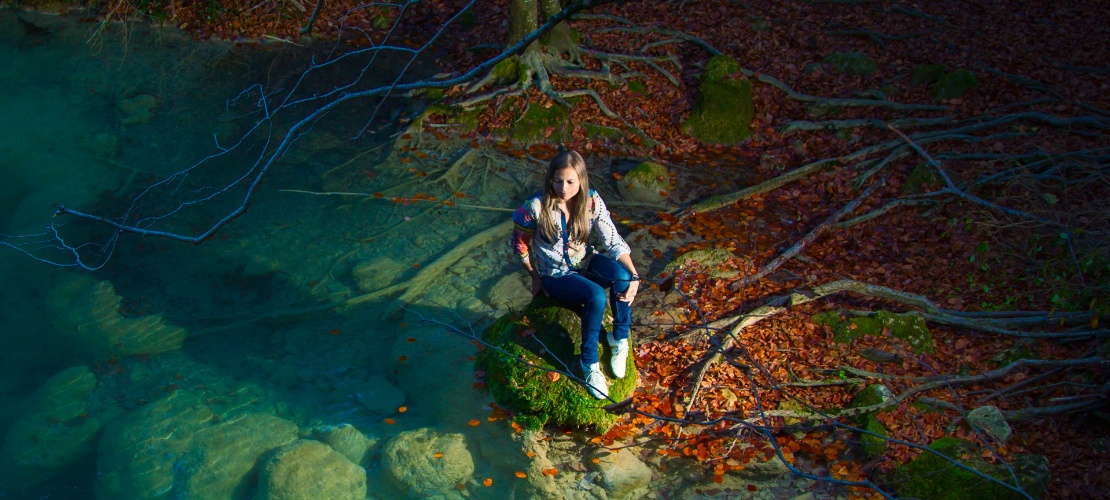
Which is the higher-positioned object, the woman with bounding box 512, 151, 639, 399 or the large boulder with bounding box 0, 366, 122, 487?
the woman with bounding box 512, 151, 639, 399

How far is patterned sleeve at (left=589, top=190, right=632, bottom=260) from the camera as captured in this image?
4.62 m

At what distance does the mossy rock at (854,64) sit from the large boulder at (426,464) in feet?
26.0

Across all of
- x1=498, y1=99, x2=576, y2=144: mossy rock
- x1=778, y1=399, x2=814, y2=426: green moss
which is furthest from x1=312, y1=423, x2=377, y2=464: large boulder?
x1=498, y1=99, x2=576, y2=144: mossy rock

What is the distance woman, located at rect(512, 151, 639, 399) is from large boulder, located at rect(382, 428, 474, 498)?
115 centimetres

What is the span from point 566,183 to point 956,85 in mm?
7356

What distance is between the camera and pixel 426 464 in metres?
5.15

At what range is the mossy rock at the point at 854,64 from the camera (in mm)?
9953

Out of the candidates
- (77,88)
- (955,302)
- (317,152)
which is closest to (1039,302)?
(955,302)

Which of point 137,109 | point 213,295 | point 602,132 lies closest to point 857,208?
point 602,132

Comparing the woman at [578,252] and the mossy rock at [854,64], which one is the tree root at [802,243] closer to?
the woman at [578,252]

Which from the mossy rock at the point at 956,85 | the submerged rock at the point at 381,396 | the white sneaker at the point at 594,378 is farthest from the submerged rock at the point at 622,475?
the mossy rock at the point at 956,85

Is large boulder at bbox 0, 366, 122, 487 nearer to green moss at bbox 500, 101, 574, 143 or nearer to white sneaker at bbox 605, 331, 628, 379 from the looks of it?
white sneaker at bbox 605, 331, 628, 379

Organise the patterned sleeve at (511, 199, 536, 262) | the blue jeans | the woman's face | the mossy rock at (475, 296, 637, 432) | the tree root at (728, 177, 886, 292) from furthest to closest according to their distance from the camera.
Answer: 1. the tree root at (728, 177, 886, 292)
2. the mossy rock at (475, 296, 637, 432)
3. the blue jeans
4. the patterned sleeve at (511, 199, 536, 262)
5. the woman's face

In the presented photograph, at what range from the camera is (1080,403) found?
523cm
